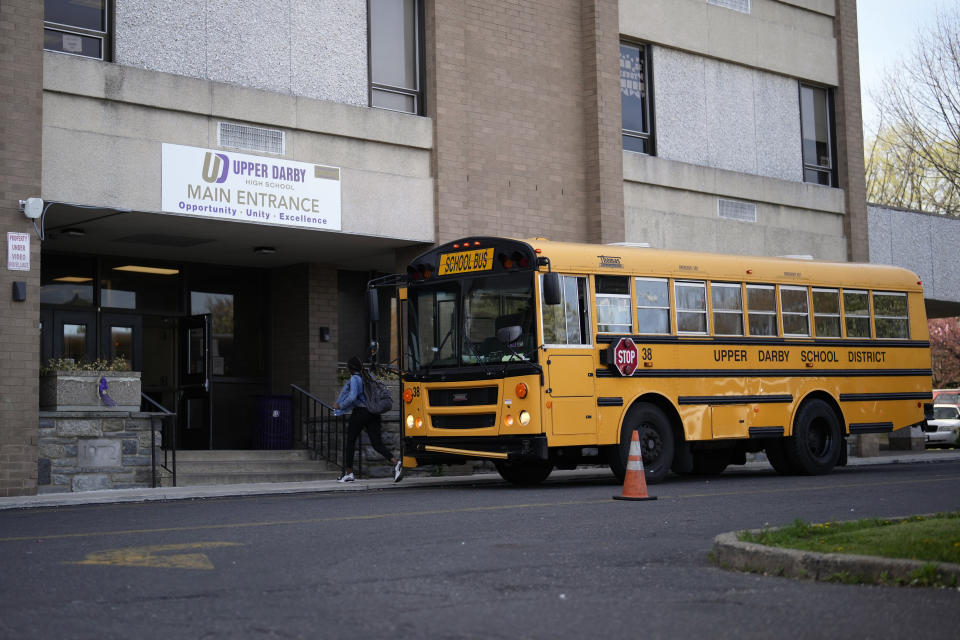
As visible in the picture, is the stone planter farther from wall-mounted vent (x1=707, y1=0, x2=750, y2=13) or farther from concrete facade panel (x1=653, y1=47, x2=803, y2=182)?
wall-mounted vent (x1=707, y1=0, x2=750, y2=13)

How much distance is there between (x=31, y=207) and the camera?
1570 centimetres

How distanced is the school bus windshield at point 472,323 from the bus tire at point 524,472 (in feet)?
6.65

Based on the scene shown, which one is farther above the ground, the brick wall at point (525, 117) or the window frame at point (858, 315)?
the brick wall at point (525, 117)

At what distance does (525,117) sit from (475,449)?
9.04 m

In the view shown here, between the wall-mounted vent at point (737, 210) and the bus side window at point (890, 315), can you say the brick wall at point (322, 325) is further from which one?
the bus side window at point (890, 315)

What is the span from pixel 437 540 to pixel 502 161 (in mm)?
13356

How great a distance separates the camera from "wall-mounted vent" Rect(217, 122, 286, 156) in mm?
18203

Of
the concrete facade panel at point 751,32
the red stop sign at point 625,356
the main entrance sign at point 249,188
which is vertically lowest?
the red stop sign at point 625,356

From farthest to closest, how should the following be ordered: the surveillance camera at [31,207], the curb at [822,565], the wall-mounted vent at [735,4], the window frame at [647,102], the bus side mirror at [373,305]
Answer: the wall-mounted vent at [735,4] < the window frame at [647,102] < the bus side mirror at [373,305] < the surveillance camera at [31,207] < the curb at [822,565]

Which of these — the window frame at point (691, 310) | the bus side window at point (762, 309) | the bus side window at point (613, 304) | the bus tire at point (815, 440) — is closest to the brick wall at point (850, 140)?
the bus tire at point (815, 440)

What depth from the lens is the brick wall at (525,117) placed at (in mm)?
20922

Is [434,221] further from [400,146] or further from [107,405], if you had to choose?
[107,405]

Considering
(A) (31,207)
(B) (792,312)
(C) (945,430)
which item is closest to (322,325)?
(A) (31,207)

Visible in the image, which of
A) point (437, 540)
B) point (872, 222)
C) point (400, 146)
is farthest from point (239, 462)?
point (872, 222)
